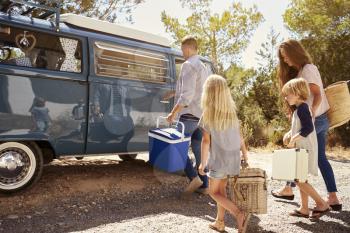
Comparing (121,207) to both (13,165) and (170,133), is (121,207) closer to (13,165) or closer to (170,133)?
(170,133)

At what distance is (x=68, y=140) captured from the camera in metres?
4.79

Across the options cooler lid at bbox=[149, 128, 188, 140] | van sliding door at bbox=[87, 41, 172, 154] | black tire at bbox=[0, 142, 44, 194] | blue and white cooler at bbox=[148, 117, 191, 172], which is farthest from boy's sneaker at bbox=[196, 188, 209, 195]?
black tire at bbox=[0, 142, 44, 194]

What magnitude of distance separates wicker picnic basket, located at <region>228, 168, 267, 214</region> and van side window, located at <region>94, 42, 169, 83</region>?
251 cm

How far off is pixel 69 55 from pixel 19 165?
1.50 metres

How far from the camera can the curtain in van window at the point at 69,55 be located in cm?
484

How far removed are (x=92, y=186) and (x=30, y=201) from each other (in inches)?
36.7

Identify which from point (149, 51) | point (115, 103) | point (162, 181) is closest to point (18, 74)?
point (115, 103)

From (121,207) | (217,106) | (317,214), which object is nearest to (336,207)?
(317,214)

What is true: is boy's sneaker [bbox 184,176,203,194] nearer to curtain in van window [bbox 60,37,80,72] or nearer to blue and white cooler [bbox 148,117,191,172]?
blue and white cooler [bbox 148,117,191,172]

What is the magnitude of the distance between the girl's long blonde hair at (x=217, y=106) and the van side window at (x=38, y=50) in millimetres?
2139

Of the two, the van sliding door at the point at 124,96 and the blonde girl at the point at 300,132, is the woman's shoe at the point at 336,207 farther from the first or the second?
the van sliding door at the point at 124,96

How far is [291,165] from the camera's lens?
3.72 metres

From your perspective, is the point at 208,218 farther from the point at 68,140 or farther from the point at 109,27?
the point at 109,27

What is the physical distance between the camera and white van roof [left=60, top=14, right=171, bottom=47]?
514cm
